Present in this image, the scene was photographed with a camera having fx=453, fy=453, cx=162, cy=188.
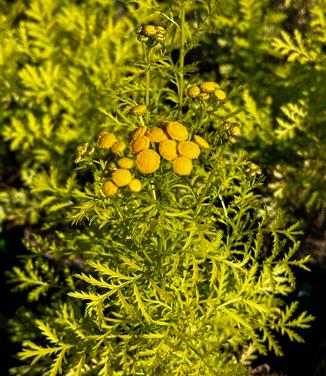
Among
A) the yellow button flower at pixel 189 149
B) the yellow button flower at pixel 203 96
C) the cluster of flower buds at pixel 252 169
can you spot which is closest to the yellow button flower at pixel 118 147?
the yellow button flower at pixel 189 149

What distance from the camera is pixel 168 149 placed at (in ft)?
4.94

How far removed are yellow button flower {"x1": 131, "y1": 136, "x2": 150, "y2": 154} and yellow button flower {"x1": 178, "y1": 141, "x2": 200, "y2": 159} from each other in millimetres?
113

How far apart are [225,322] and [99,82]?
6.01ft

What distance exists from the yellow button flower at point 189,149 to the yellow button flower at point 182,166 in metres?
0.02


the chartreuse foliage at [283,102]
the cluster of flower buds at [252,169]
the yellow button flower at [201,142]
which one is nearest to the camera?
the yellow button flower at [201,142]

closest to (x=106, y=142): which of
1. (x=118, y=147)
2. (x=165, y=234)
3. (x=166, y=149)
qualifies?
(x=118, y=147)

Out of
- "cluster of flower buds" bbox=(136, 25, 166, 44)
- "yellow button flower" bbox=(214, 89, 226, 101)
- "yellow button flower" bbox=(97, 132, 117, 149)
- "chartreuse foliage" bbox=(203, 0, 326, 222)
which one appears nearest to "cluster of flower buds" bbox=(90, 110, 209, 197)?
"yellow button flower" bbox=(97, 132, 117, 149)

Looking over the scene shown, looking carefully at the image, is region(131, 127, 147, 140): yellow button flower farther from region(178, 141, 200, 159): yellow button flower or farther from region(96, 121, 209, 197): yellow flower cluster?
region(178, 141, 200, 159): yellow button flower

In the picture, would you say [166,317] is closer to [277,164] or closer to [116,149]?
[116,149]

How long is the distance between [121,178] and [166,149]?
0.18 meters

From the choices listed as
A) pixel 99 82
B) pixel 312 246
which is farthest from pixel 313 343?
pixel 99 82

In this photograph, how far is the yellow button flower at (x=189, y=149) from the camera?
152cm

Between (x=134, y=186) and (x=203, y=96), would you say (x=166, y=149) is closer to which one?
(x=134, y=186)

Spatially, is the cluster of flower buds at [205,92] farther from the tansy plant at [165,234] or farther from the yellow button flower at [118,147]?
the yellow button flower at [118,147]
